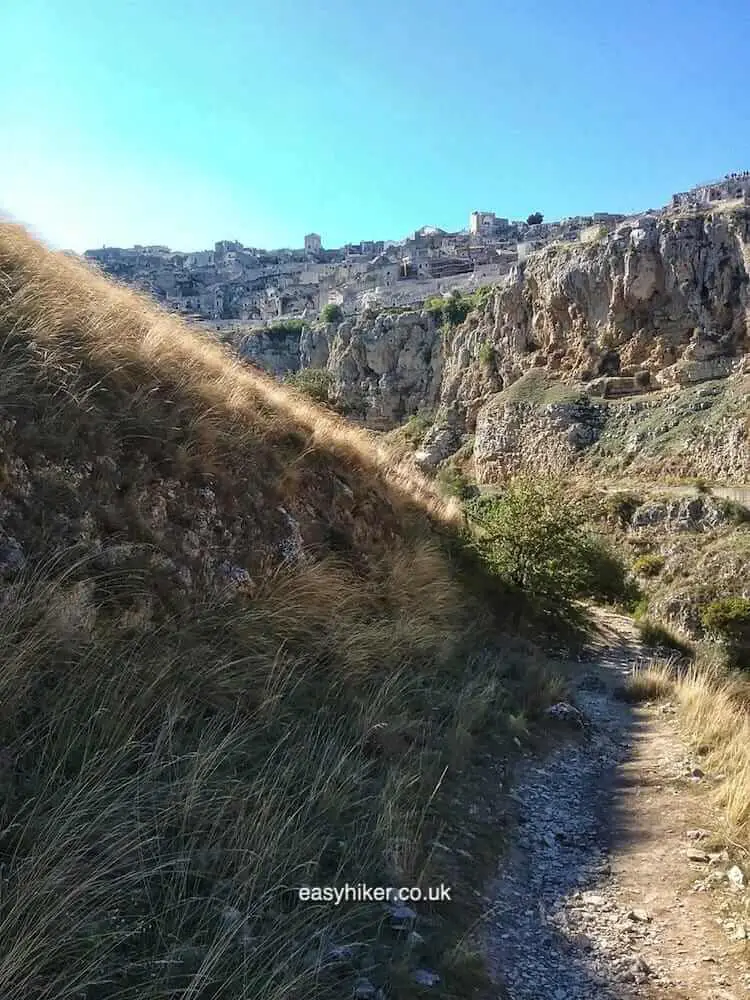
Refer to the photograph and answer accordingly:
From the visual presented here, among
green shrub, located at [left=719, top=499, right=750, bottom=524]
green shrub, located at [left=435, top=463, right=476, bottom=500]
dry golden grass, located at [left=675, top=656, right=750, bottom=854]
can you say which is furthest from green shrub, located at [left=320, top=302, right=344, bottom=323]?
dry golden grass, located at [left=675, top=656, right=750, bottom=854]

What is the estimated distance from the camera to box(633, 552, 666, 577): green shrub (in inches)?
771

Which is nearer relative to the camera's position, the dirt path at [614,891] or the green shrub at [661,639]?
the dirt path at [614,891]

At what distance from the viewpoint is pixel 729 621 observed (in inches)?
591

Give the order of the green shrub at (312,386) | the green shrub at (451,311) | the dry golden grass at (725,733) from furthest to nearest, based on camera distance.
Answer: the green shrub at (451,311), the green shrub at (312,386), the dry golden grass at (725,733)

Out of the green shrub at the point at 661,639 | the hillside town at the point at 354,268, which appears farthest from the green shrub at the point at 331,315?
the green shrub at the point at 661,639

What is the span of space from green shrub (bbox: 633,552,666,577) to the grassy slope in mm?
14104

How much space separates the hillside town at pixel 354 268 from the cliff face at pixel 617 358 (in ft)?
28.7

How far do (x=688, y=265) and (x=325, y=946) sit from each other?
112 ft

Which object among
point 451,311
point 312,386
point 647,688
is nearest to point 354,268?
point 451,311

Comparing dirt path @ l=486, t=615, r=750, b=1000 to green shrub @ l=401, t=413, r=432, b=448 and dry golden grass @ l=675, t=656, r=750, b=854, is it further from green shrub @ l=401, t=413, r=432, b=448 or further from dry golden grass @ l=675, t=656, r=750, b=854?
green shrub @ l=401, t=413, r=432, b=448

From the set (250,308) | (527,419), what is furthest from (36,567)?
(250,308)

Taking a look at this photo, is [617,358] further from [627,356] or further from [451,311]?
[451,311]

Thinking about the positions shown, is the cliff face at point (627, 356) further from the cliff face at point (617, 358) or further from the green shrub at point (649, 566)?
the green shrub at point (649, 566)

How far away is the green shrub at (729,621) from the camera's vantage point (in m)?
14.8
